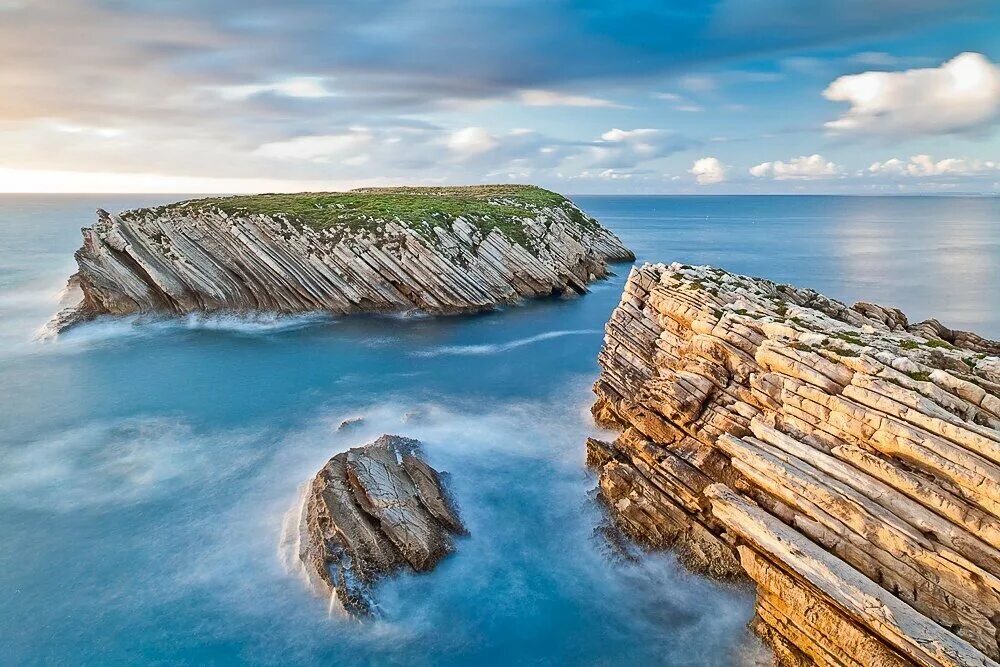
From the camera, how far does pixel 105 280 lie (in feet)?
144

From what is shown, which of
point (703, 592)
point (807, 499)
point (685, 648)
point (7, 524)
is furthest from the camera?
point (7, 524)

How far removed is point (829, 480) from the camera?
43.4 ft

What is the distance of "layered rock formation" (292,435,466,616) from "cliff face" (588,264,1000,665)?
618 centimetres

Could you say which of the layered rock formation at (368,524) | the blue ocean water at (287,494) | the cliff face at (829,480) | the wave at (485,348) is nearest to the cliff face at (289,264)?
the blue ocean water at (287,494)

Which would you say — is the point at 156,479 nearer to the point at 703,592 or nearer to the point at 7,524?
the point at 7,524

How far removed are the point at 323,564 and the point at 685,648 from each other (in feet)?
31.9

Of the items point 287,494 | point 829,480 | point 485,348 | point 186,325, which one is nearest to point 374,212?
point 186,325

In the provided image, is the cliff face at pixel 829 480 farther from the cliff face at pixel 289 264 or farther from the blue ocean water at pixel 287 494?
the cliff face at pixel 289 264

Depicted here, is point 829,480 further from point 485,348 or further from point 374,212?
point 374,212

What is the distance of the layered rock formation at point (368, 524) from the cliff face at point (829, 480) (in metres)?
6.18

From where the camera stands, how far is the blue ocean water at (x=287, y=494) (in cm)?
1485

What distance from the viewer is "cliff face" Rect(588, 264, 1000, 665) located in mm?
11273

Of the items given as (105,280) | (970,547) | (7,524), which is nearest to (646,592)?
(970,547)

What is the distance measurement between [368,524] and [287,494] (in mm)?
5363
